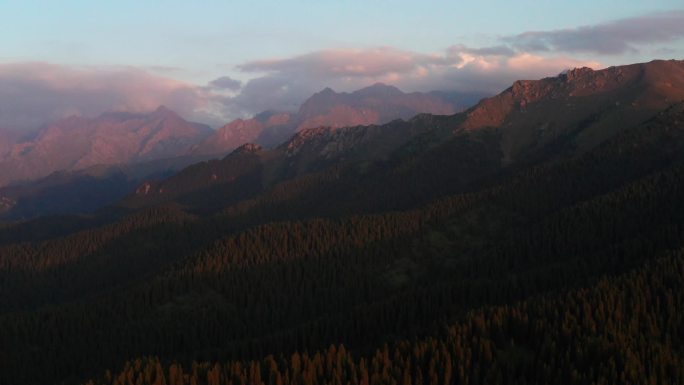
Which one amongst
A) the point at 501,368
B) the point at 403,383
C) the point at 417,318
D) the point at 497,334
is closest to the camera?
the point at 403,383

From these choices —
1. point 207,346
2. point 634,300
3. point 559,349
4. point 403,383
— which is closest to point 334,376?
point 403,383

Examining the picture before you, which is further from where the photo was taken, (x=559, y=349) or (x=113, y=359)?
(x=113, y=359)

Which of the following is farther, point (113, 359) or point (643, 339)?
point (113, 359)

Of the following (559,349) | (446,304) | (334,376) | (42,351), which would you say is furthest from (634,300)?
(42,351)

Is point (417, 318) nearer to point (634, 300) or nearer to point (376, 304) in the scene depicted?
point (376, 304)

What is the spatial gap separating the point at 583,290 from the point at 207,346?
113272mm

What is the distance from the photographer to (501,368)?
116 meters

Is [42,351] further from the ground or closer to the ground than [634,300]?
closer to the ground

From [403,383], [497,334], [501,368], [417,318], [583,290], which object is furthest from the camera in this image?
[417,318]

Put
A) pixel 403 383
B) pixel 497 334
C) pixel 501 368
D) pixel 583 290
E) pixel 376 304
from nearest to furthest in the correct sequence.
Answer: pixel 403 383 → pixel 501 368 → pixel 497 334 → pixel 583 290 → pixel 376 304

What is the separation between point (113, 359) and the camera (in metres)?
180

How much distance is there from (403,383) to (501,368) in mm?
20974

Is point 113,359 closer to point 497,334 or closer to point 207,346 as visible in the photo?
point 207,346

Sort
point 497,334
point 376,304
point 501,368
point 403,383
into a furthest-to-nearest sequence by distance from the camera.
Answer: point 376,304 → point 497,334 → point 501,368 → point 403,383
